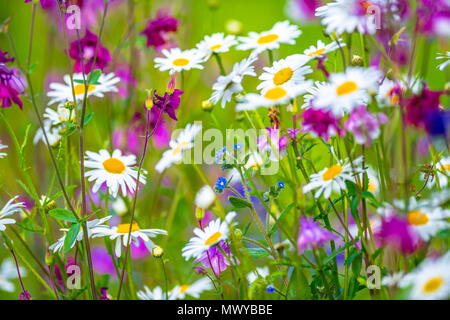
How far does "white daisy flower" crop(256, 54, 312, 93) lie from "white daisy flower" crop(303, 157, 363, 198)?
0.12 meters

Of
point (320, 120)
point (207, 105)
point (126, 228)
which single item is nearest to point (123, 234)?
point (126, 228)

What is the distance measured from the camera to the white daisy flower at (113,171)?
27.3 inches

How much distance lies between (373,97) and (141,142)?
2.33 ft

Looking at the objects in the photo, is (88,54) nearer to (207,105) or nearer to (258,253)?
(207,105)

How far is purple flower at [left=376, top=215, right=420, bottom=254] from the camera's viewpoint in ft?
1.51

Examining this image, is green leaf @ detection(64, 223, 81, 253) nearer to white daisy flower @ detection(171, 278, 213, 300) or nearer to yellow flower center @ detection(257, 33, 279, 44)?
white daisy flower @ detection(171, 278, 213, 300)

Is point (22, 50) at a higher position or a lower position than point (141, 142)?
higher

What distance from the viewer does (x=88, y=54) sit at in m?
0.86

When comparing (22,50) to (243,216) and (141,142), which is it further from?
(243,216)

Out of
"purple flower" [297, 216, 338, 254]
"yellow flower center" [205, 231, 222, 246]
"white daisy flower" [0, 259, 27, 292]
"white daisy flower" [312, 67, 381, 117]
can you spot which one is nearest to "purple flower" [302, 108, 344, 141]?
"white daisy flower" [312, 67, 381, 117]

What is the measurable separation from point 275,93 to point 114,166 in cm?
29
